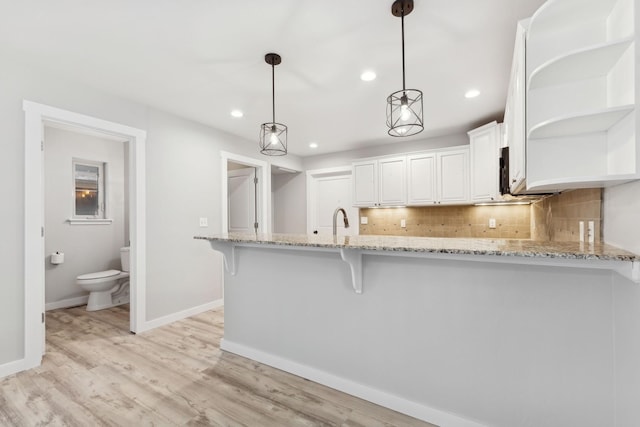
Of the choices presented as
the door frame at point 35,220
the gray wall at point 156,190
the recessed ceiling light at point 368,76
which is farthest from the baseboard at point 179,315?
the recessed ceiling light at point 368,76

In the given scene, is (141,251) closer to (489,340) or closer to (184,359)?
(184,359)

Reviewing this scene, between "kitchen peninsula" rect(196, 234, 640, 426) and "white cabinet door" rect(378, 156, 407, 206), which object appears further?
"white cabinet door" rect(378, 156, 407, 206)

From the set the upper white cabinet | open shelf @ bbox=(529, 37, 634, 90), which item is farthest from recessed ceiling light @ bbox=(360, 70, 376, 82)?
open shelf @ bbox=(529, 37, 634, 90)

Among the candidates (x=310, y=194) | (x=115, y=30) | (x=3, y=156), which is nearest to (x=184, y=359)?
(x=3, y=156)

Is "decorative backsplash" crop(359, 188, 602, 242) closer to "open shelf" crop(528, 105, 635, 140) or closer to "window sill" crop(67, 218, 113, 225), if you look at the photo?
"open shelf" crop(528, 105, 635, 140)

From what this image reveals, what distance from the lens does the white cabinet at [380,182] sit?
4.50 metres

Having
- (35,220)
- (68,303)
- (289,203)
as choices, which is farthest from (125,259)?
(289,203)

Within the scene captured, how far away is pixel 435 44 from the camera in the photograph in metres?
2.14

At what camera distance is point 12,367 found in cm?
229

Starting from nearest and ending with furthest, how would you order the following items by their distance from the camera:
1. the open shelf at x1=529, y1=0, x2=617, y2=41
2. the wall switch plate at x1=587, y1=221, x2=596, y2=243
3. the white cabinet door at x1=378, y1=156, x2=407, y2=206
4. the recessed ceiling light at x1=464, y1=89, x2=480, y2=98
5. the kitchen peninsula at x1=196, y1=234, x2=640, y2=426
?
the open shelf at x1=529, y1=0, x2=617, y2=41, the kitchen peninsula at x1=196, y1=234, x2=640, y2=426, the wall switch plate at x1=587, y1=221, x2=596, y2=243, the recessed ceiling light at x1=464, y1=89, x2=480, y2=98, the white cabinet door at x1=378, y1=156, x2=407, y2=206

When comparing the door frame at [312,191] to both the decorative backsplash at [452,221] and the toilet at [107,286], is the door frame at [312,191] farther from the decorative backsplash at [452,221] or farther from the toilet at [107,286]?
the toilet at [107,286]

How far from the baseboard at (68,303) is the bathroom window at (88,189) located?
3.78ft

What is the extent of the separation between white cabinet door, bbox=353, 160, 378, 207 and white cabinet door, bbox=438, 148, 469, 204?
0.98 metres

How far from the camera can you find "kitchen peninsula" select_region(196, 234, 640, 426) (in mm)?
1350
